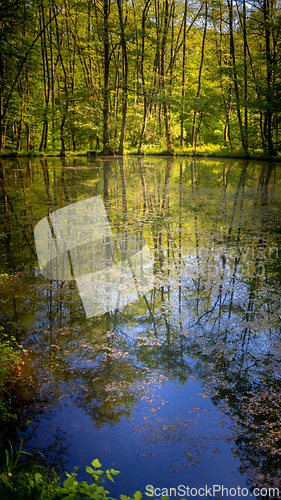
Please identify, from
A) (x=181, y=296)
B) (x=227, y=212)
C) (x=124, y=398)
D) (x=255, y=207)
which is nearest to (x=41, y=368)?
(x=124, y=398)

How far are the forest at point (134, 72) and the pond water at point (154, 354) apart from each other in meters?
14.6

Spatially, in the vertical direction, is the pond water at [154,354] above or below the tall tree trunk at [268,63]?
below

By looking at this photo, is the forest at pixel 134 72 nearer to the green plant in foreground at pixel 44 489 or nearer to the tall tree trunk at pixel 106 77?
the tall tree trunk at pixel 106 77

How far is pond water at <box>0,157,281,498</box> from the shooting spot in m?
1.51

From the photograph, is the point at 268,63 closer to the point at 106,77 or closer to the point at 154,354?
the point at 106,77

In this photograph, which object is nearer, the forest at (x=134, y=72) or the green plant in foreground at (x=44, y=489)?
the green plant in foreground at (x=44, y=489)

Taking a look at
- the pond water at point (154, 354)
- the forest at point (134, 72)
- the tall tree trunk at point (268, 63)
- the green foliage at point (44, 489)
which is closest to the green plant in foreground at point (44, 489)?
the green foliage at point (44, 489)

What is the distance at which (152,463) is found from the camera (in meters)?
1.46

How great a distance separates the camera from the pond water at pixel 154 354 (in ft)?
4.96

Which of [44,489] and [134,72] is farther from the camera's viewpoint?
[134,72]

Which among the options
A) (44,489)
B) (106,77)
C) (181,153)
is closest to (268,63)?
(181,153)

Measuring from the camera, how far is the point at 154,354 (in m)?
2.24

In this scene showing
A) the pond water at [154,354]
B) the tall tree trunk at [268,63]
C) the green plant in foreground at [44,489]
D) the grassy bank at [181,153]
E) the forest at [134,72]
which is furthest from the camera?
the grassy bank at [181,153]

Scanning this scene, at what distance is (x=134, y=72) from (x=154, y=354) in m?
32.8
